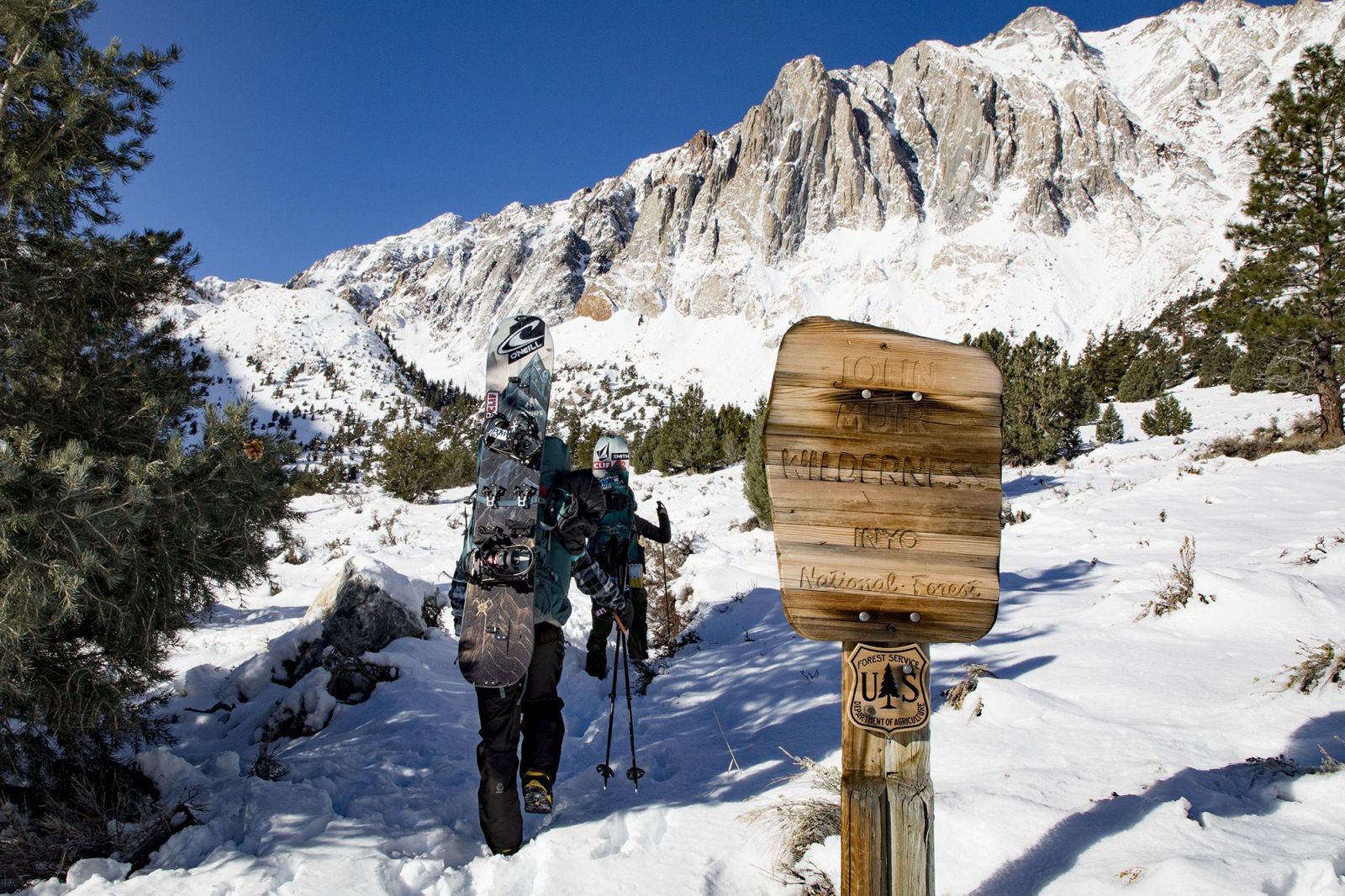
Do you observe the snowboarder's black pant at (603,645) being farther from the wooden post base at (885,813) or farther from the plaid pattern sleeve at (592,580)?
the wooden post base at (885,813)

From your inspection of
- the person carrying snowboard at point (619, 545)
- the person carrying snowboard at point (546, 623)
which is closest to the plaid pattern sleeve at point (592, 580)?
the person carrying snowboard at point (546, 623)

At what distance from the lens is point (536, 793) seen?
129 inches

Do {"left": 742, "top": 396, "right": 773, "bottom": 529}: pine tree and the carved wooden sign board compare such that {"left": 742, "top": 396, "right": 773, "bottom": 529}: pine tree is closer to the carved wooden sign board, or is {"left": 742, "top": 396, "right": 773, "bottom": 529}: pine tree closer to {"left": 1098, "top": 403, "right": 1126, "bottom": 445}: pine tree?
the carved wooden sign board

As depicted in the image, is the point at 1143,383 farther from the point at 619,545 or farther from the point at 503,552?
the point at 503,552

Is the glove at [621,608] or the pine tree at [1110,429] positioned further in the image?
the pine tree at [1110,429]

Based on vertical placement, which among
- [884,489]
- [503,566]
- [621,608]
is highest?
[884,489]

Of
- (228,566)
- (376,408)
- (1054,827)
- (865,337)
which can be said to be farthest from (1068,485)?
(376,408)

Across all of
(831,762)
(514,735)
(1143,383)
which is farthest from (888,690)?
(1143,383)

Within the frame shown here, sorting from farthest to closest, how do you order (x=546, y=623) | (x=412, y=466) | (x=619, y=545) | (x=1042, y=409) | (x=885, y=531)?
(x=412, y=466) → (x=1042, y=409) → (x=619, y=545) → (x=546, y=623) → (x=885, y=531)

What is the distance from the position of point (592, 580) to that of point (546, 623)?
35 cm

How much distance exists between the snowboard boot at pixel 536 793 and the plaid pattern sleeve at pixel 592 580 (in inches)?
37.4

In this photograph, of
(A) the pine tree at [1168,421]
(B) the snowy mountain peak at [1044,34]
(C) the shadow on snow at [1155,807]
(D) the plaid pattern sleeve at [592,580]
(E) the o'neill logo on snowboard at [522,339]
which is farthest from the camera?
(B) the snowy mountain peak at [1044,34]

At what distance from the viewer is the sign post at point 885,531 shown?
191 centimetres

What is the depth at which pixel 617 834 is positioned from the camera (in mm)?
3084
